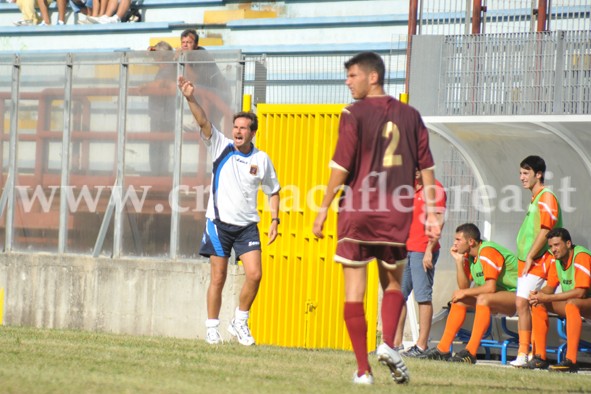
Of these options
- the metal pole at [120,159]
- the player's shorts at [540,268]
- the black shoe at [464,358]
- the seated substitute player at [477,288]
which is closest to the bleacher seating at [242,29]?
the metal pole at [120,159]

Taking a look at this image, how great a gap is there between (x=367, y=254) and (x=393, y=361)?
704 mm

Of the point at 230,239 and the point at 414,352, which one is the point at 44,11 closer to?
the point at 230,239

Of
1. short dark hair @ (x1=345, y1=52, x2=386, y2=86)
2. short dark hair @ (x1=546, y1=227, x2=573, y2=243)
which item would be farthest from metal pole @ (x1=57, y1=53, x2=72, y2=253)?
short dark hair @ (x1=345, y1=52, x2=386, y2=86)

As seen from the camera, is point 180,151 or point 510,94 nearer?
point 510,94

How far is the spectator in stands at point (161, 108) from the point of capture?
13859 millimetres

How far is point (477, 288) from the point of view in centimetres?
1162

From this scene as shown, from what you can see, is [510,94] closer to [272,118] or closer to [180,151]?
[272,118]

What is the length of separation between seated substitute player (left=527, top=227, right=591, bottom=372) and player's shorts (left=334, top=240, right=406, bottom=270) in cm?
365

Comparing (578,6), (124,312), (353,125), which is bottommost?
(124,312)

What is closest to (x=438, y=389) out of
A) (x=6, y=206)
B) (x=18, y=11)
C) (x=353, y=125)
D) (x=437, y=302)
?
(x=353, y=125)

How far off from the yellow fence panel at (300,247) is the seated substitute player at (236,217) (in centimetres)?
152

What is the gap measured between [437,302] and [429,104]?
2375 mm

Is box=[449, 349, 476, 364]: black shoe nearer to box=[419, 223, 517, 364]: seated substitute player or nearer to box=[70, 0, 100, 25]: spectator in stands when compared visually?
box=[419, 223, 517, 364]: seated substitute player

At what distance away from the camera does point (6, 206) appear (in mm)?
14906
